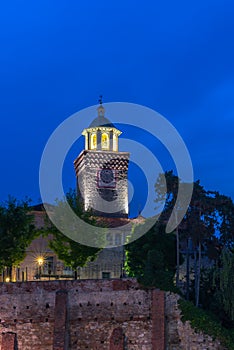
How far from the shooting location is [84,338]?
33500 mm

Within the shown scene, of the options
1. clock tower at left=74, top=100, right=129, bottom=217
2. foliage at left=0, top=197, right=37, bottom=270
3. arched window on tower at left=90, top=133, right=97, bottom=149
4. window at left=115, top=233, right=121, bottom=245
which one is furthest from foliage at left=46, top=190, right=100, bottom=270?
arched window on tower at left=90, top=133, right=97, bottom=149

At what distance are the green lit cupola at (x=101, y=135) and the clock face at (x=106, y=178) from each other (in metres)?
2.43

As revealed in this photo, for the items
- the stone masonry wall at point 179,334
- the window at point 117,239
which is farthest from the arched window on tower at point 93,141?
the stone masonry wall at point 179,334

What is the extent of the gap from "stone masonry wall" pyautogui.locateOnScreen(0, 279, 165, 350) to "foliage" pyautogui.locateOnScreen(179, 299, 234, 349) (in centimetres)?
146

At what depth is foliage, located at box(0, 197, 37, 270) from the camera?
4006 centimetres

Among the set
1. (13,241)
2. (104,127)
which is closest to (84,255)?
(13,241)

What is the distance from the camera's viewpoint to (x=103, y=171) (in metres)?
60.7

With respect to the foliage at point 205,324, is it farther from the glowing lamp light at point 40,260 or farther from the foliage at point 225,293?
the glowing lamp light at point 40,260

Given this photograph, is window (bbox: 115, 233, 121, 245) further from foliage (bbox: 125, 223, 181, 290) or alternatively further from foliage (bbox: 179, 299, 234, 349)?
foliage (bbox: 179, 299, 234, 349)

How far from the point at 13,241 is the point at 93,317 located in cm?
963

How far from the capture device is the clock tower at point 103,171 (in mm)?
59625

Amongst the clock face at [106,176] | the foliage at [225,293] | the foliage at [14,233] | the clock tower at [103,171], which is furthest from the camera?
the clock face at [106,176]

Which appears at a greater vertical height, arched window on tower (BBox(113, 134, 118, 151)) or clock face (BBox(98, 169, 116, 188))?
arched window on tower (BBox(113, 134, 118, 151))

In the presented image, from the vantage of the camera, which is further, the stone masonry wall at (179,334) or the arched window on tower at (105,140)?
the arched window on tower at (105,140)
